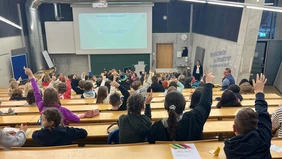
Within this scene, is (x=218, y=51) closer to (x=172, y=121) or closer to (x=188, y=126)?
(x=188, y=126)

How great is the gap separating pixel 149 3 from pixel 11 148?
8907 millimetres

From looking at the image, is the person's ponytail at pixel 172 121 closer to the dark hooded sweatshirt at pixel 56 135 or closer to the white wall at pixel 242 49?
the dark hooded sweatshirt at pixel 56 135

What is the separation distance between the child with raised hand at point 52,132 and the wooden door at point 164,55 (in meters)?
9.26

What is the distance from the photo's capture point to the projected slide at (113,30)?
32.8ft

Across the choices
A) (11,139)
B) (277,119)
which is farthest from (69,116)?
(277,119)

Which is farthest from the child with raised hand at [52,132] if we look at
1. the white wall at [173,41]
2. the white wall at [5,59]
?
the white wall at [173,41]

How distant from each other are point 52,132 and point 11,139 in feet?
1.40

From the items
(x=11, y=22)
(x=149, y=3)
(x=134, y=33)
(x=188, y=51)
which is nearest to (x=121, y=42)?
(x=134, y=33)

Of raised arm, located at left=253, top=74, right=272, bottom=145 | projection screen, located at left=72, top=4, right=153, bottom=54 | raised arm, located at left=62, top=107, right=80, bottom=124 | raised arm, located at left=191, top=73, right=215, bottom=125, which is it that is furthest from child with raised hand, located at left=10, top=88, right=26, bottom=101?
projection screen, located at left=72, top=4, right=153, bottom=54

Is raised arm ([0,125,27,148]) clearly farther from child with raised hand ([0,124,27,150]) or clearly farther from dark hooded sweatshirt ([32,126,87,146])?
dark hooded sweatshirt ([32,126,87,146])

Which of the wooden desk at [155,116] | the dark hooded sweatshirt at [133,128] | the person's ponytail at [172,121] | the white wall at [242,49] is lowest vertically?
the wooden desk at [155,116]

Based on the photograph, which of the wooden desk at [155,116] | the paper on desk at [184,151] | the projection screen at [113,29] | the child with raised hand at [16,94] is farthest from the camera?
the projection screen at [113,29]

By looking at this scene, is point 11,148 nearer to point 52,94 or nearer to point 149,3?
point 52,94

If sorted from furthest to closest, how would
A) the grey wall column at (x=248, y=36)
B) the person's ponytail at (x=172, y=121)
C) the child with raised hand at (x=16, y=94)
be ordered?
the grey wall column at (x=248, y=36), the child with raised hand at (x=16, y=94), the person's ponytail at (x=172, y=121)
